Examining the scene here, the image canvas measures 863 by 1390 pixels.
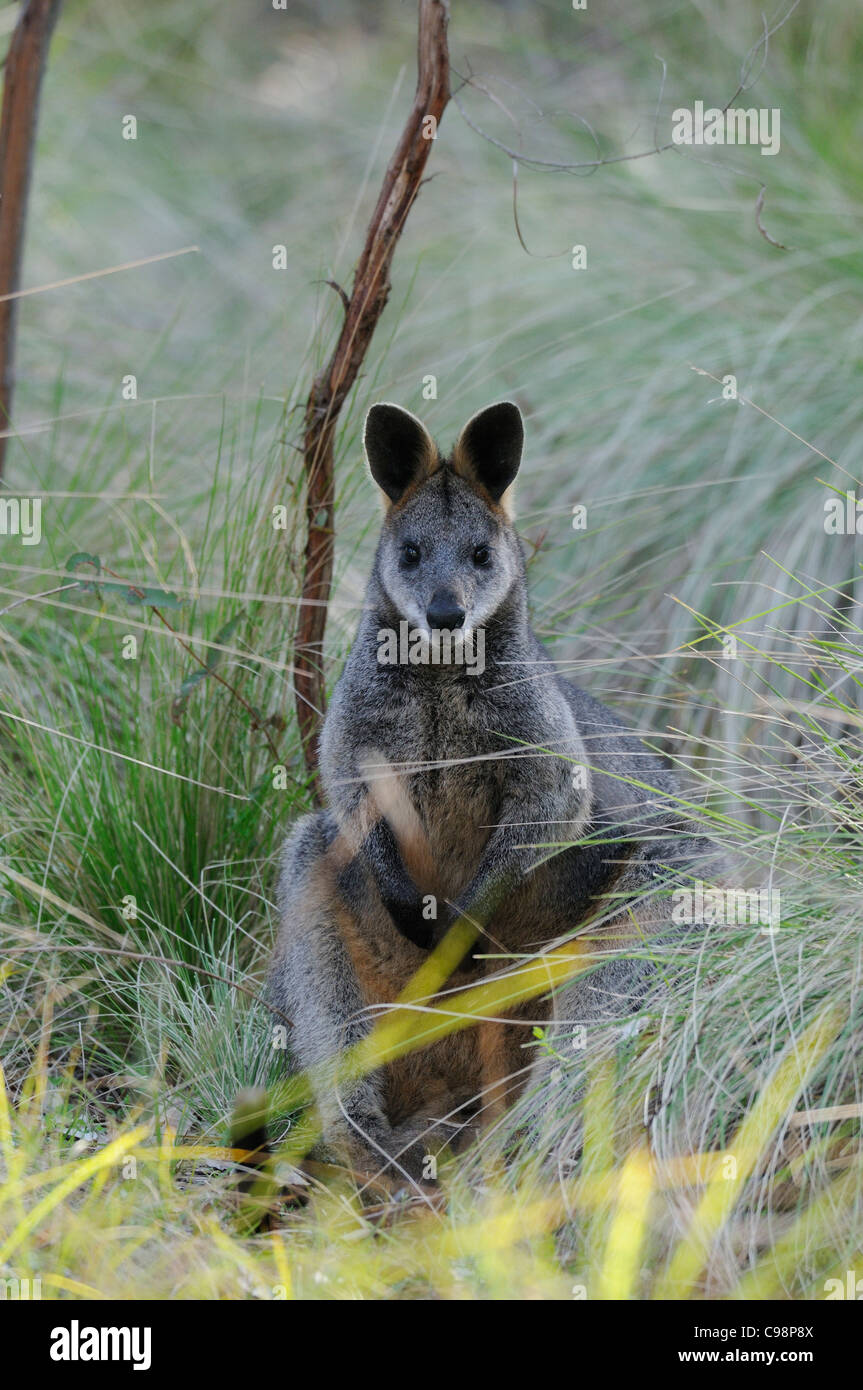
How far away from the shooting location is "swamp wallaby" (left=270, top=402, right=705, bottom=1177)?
13.2 ft

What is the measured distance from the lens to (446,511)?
4.18 meters

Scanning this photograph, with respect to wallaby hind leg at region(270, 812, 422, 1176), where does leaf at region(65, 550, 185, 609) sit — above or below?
above

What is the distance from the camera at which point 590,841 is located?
402 centimetres

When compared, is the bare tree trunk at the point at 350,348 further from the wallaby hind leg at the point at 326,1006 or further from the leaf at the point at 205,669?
the wallaby hind leg at the point at 326,1006

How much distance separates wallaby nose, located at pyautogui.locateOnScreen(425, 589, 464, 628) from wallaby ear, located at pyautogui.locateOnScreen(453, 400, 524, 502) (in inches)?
20.7

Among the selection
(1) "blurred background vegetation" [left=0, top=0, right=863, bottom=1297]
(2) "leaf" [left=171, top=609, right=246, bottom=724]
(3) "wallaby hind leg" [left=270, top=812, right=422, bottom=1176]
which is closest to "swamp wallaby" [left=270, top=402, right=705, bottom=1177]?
(3) "wallaby hind leg" [left=270, top=812, right=422, bottom=1176]

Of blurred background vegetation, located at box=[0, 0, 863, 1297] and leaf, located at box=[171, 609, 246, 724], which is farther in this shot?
leaf, located at box=[171, 609, 246, 724]

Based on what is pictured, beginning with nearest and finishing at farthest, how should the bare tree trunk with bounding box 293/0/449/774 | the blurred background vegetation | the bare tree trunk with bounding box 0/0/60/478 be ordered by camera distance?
the blurred background vegetation, the bare tree trunk with bounding box 293/0/449/774, the bare tree trunk with bounding box 0/0/60/478

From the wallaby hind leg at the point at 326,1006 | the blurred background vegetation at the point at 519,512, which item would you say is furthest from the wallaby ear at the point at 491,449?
the wallaby hind leg at the point at 326,1006

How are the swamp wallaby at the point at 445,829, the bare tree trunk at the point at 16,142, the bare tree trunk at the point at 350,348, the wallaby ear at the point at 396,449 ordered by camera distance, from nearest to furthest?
the swamp wallaby at the point at 445,829 → the wallaby ear at the point at 396,449 → the bare tree trunk at the point at 350,348 → the bare tree trunk at the point at 16,142

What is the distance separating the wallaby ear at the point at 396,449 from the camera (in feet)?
13.5

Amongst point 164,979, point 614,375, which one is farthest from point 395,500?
point 614,375

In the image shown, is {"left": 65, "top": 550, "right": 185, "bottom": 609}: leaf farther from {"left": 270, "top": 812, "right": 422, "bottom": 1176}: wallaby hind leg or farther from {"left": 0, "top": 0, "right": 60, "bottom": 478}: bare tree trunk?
{"left": 0, "top": 0, "right": 60, "bottom": 478}: bare tree trunk

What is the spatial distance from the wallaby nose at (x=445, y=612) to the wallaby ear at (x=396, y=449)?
21.3 inches
